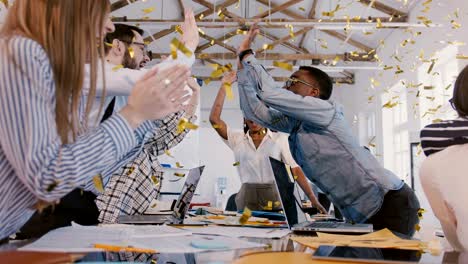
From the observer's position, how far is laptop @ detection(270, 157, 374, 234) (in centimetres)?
184

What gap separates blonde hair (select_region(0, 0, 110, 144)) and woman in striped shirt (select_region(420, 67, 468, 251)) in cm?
105

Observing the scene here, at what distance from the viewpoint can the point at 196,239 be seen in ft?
4.79

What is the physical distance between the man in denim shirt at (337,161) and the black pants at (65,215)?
39.4 inches

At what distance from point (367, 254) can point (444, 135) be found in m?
0.64

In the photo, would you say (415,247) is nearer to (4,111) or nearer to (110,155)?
(110,155)

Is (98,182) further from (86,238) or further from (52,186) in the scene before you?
(52,186)

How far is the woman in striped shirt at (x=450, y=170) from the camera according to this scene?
1.47m

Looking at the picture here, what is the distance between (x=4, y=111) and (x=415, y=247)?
3.56 ft

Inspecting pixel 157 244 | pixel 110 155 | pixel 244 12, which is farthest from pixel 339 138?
pixel 244 12

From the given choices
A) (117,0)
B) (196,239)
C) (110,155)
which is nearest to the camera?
(110,155)

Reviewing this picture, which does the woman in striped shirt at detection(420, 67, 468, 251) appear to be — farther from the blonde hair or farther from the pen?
the blonde hair

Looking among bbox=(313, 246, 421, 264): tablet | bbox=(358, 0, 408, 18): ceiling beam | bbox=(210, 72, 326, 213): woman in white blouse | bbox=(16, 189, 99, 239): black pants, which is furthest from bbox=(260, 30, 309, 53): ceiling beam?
bbox=(313, 246, 421, 264): tablet

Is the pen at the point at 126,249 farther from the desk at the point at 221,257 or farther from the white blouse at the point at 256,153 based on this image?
the white blouse at the point at 256,153

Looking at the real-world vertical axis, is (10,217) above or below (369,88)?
above
